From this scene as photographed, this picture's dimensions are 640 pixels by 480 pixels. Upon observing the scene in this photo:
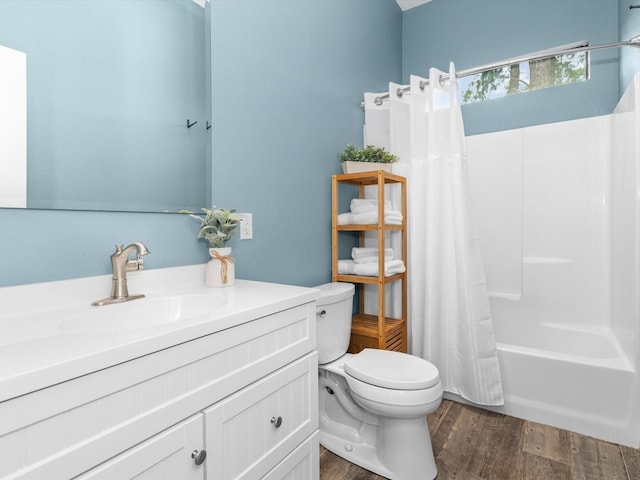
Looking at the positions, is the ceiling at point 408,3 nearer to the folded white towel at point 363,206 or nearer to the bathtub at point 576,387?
the folded white towel at point 363,206

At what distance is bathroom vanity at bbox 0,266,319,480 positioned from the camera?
0.56 m

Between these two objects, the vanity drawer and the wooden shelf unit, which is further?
the wooden shelf unit

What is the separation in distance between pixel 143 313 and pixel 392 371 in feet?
3.33

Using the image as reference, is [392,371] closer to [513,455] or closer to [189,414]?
[513,455]

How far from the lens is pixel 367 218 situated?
1.97 m

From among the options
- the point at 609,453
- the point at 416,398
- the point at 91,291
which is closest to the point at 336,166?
the point at 416,398

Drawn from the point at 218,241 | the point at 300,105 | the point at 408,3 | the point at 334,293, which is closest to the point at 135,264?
the point at 218,241

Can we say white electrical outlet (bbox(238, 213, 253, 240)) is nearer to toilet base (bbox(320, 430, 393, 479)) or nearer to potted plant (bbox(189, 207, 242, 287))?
potted plant (bbox(189, 207, 242, 287))

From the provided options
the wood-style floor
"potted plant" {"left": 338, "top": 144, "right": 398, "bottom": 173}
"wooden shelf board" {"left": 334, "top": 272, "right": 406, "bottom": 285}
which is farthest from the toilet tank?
"potted plant" {"left": 338, "top": 144, "right": 398, "bottom": 173}

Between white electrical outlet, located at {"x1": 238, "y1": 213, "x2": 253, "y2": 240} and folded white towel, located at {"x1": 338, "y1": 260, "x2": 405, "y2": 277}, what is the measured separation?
697mm

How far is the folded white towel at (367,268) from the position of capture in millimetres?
1964

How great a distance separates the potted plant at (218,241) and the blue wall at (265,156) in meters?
0.07

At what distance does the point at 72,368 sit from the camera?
1.88 ft

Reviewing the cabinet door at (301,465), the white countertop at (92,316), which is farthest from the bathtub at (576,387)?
the white countertop at (92,316)
